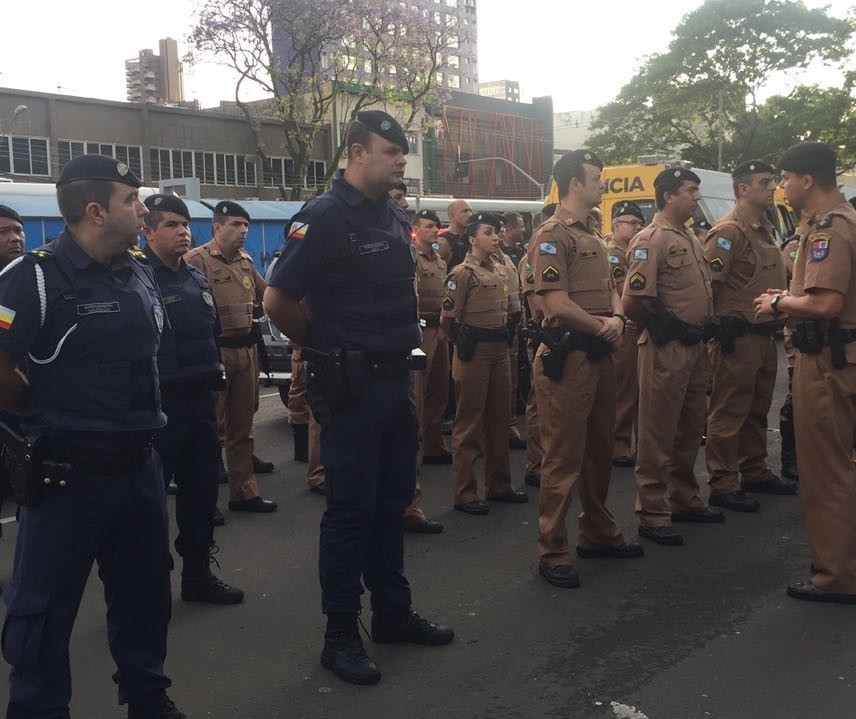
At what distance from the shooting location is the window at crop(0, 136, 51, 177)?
29875 mm

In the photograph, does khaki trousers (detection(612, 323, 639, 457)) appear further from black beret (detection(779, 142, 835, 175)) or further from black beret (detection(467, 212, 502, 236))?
black beret (detection(779, 142, 835, 175))

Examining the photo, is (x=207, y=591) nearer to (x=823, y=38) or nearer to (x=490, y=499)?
(x=490, y=499)

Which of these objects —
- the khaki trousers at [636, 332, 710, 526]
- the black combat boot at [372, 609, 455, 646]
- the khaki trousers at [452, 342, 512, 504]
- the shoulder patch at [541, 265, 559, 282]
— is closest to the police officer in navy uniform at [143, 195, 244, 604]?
the black combat boot at [372, 609, 455, 646]

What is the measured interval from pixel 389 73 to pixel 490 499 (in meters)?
26.2

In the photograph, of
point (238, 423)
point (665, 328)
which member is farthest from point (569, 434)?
point (238, 423)

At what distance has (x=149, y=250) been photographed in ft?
15.8

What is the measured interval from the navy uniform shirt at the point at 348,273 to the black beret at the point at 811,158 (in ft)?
Answer: 6.78

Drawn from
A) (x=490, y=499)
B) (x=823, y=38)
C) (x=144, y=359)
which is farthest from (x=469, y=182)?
(x=144, y=359)

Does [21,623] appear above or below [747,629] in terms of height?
above

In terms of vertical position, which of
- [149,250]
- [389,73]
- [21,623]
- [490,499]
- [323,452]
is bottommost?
[490,499]

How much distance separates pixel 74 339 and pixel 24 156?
30727 millimetres

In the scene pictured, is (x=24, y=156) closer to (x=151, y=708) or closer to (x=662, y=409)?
(x=662, y=409)

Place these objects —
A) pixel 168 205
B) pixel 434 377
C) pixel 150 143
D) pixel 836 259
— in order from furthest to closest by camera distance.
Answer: pixel 150 143 → pixel 434 377 → pixel 168 205 → pixel 836 259

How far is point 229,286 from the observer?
633cm
